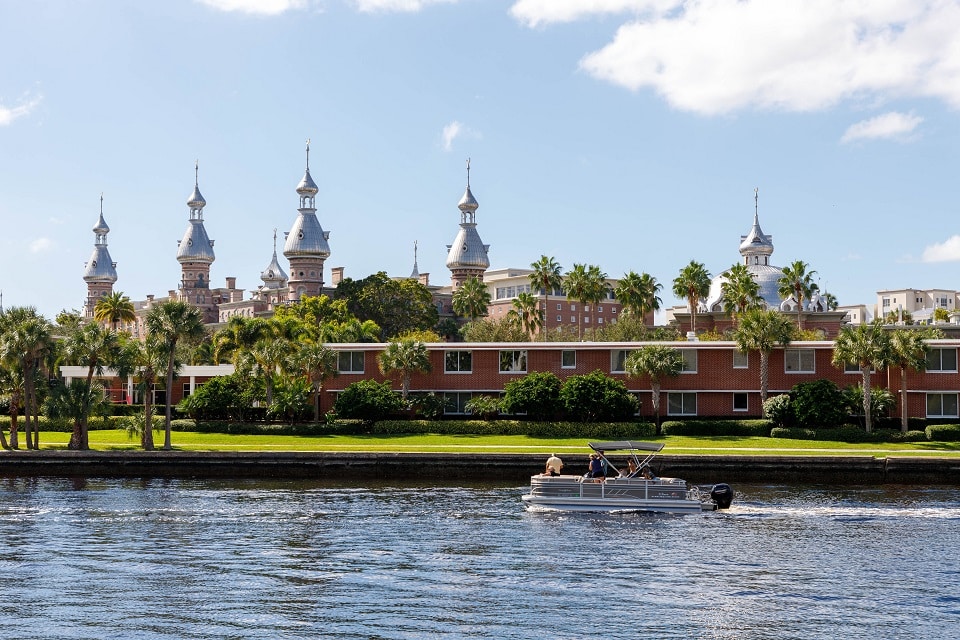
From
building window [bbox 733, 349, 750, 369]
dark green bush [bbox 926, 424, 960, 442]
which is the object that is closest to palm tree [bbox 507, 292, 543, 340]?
building window [bbox 733, 349, 750, 369]

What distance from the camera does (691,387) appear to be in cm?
7694

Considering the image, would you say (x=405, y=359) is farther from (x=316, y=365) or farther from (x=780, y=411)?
(x=780, y=411)

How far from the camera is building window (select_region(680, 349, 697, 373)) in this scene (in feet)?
253

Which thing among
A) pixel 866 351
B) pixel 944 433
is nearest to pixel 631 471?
pixel 866 351

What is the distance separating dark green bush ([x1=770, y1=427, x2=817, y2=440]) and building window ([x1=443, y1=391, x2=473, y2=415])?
803 inches

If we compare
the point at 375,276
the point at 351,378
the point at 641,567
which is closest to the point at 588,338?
the point at 375,276

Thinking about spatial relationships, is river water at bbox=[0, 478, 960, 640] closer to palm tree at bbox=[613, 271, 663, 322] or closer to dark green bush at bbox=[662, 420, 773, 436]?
dark green bush at bbox=[662, 420, 773, 436]

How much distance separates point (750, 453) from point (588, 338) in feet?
227

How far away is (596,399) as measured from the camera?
245ft

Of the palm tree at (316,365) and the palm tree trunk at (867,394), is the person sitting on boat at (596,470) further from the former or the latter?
the palm tree at (316,365)

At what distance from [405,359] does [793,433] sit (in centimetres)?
2521

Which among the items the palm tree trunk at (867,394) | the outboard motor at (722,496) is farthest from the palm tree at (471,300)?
the outboard motor at (722,496)

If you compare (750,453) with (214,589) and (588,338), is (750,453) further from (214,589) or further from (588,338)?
(588,338)

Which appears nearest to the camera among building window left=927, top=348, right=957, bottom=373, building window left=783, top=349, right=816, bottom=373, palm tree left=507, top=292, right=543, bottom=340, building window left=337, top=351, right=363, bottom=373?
building window left=927, top=348, right=957, bottom=373
